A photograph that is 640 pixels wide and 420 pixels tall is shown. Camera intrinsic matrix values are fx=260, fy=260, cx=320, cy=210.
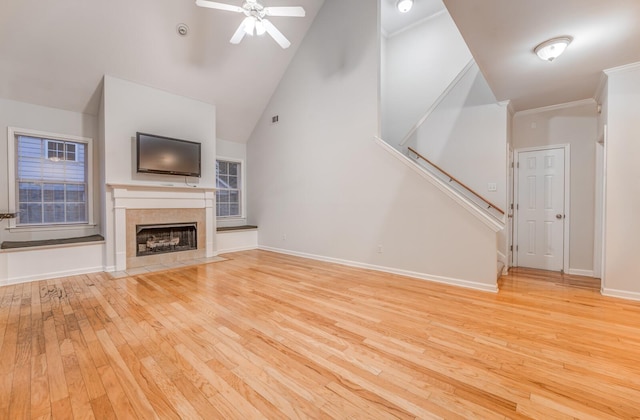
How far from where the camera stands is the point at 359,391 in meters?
1.53

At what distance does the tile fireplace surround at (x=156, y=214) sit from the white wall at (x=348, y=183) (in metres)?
1.35

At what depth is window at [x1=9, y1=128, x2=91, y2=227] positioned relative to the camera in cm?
408

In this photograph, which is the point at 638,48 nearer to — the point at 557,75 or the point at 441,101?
the point at 557,75

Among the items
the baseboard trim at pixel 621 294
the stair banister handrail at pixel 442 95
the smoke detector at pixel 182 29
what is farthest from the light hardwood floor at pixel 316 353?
the smoke detector at pixel 182 29

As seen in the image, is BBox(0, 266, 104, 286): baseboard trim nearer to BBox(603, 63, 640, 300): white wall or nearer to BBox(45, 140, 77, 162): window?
BBox(45, 140, 77, 162): window

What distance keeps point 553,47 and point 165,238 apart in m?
6.07

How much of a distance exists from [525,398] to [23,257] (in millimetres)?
5692

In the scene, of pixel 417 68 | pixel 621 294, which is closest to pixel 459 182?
pixel 621 294

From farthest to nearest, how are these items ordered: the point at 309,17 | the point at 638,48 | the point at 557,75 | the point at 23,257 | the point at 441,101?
the point at 309,17 < the point at 441,101 < the point at 23,257 < the point at 557,75 < the point at 638,48

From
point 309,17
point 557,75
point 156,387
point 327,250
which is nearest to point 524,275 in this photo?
point 557,75

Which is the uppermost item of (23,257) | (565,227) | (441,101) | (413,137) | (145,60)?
(145,60)

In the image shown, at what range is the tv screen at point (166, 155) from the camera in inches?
172

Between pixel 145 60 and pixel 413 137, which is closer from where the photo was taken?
pixel 145 60

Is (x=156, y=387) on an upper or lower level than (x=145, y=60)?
lower
